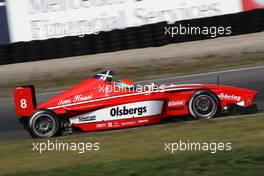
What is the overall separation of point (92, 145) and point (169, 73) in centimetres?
766

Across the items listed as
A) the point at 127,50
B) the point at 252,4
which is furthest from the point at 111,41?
the point at 252,4

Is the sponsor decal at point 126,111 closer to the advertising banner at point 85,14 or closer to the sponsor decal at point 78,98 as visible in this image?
the sponsor decal at point 78,98

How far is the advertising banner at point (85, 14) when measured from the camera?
20659 mm

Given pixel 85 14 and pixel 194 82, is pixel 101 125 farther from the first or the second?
pixel 85 14

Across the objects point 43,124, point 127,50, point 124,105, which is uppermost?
point 127,50

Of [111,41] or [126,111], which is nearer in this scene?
[126,111]

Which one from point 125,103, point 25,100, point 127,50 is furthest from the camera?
point 127,50

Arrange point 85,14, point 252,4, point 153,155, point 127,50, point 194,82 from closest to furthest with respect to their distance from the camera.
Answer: point 153,155 → point 194,82 → point 127,50 → point 85,14 → point 252,4

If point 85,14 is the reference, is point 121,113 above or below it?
below

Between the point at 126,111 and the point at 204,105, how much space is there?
1343mm

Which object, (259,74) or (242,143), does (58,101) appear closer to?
(242,143)

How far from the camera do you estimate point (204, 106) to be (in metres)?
10.2

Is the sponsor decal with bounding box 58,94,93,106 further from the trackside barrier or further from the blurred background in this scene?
the trackside barrier

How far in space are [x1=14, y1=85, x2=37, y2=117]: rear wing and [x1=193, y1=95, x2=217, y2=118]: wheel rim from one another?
282 centimetres
